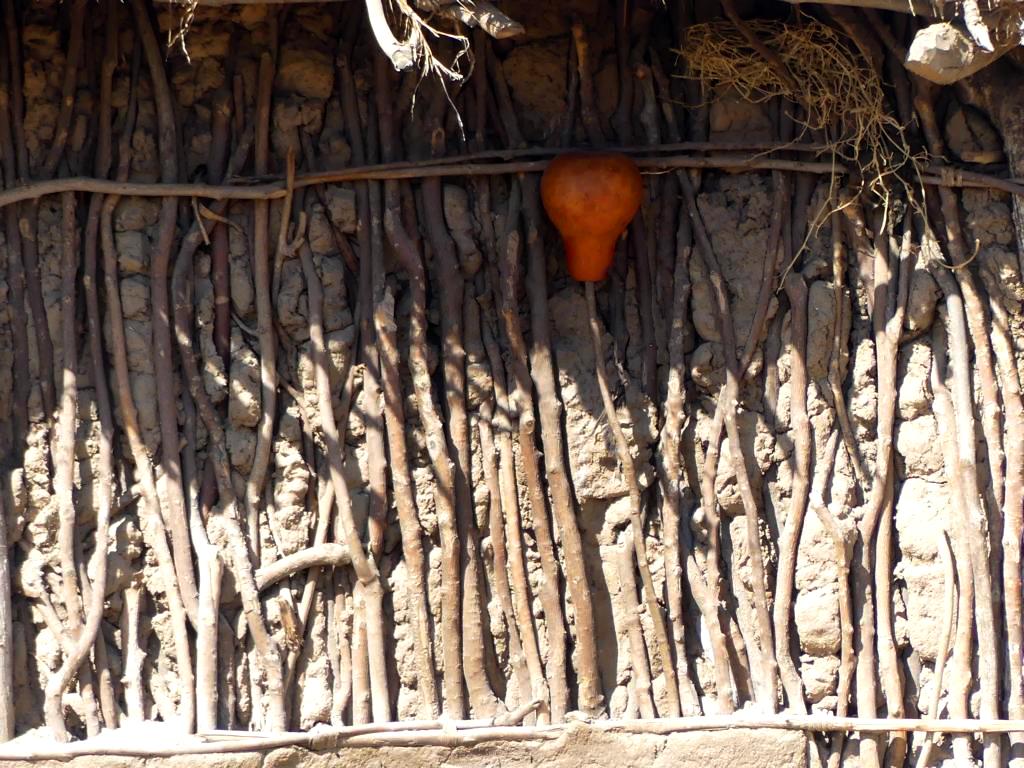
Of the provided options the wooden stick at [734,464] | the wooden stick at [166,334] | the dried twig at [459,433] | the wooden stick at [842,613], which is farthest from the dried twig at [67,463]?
the wooden stick at [842,613]

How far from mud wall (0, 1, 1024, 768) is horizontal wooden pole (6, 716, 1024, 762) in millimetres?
68

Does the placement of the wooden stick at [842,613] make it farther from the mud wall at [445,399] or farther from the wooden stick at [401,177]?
the wooden stick at [401,177]

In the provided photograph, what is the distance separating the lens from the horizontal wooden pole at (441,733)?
4.26 metres

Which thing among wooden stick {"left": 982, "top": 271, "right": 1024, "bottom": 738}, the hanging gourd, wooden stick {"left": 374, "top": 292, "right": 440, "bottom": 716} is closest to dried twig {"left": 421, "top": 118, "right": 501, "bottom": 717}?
wooden stick {"left": 374, "top": 292, "right": 440, "bottom": 716}

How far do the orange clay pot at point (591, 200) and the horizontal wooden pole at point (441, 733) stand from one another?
1.48m

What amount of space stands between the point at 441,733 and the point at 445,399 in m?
1.06

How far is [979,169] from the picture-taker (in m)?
4.67

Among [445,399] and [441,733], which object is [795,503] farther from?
[441,733]

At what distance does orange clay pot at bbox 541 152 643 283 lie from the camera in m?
4.48

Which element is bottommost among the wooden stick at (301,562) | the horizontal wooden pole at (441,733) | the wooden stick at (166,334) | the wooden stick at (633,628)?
the horizontal wooden pole at (441,733)

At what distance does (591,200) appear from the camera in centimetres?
447

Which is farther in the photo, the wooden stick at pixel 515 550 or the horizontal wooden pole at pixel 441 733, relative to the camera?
the wooden stick at pixel 515 550

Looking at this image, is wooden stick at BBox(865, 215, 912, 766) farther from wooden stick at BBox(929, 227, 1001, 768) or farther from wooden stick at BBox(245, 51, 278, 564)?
wooden stick at BBox(245, 51, 278, 564)

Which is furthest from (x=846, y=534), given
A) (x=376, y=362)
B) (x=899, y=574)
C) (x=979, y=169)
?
(x=376, y=362)
